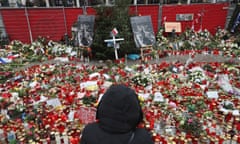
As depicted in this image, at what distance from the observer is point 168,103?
3.80 m

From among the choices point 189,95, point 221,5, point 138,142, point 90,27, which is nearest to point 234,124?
point 189,95

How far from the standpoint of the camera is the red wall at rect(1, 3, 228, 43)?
8664 millimetres

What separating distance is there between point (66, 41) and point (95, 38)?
94.4 inches

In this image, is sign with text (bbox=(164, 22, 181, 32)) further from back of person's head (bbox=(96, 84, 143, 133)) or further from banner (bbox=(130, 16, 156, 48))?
back of person's head (bbox=(96, 84, 143, 133))

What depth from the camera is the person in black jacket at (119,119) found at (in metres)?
1.28

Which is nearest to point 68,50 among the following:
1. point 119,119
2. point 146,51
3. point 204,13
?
point 146,51

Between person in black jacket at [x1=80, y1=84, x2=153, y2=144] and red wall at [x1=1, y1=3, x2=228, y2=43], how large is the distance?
8.70m

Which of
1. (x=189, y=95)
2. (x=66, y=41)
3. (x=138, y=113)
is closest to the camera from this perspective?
(x=138, y=113)

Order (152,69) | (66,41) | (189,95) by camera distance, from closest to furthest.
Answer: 1. (189,95)
2. (152,69)
3. (66,41)

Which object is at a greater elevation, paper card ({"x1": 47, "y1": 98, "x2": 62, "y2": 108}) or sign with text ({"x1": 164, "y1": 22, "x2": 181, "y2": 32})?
sign with text ({"x1": 164, "y1": 22, "x2": 181, "y2": 32})

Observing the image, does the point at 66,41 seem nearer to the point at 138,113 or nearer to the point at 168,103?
the point at 168,103

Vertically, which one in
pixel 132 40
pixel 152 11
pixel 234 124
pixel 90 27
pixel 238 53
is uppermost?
pixel 152 11

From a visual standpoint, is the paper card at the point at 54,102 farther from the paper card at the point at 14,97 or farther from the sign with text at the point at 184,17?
the sign with text at the point at 184,17

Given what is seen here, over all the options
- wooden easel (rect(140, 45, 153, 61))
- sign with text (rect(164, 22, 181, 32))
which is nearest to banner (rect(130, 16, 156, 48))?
A: wooden easel (rect(140, 45, 153, 61))
